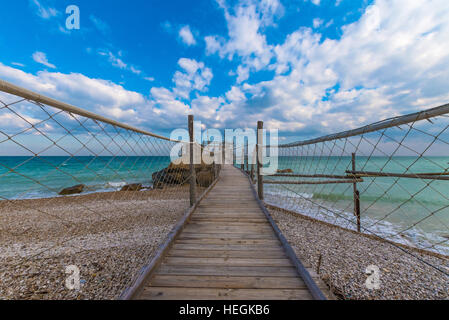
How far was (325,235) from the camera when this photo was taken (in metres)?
4.54

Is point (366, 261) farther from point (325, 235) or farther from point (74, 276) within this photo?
point (74, 276)

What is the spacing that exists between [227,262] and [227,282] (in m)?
0.27

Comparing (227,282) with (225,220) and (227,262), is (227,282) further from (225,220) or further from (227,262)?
(225,220)

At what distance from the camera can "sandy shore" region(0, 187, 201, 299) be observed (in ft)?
7.89

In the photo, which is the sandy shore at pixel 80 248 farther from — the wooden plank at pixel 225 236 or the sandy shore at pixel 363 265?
the sandy shore at pixel 363 265

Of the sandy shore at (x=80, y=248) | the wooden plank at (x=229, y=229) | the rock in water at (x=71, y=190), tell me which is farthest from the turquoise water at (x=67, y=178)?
the wooden plank at (x=229, y=229)

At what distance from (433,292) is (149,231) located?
585cm

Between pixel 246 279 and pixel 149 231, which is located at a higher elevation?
pixel 246 279

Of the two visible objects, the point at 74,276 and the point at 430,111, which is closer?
the point at 430,111

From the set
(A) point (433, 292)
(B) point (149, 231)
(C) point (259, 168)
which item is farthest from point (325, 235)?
(B) point (149, 231)

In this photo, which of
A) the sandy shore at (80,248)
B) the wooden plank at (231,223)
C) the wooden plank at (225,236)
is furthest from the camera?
the wooden plank at (231,223)

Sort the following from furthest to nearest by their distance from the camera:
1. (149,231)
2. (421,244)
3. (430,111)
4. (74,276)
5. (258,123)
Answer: (421,244)
(149,231)
(258,123)
(74,276)
(430,111)

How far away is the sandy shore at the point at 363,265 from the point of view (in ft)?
8.41
